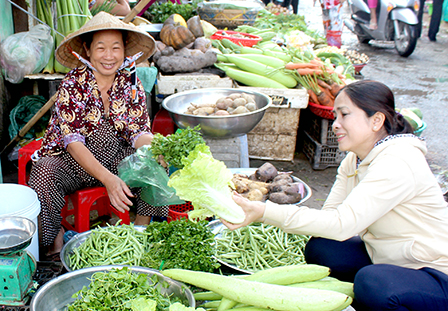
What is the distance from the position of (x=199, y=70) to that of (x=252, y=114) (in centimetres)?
144

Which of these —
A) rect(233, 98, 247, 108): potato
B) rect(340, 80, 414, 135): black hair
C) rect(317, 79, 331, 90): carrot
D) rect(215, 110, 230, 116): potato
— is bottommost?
rect(215, 110, 230, 116): potato

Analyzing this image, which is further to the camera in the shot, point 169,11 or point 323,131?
point 169,11

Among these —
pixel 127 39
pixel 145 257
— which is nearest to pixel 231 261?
pixel 145 257

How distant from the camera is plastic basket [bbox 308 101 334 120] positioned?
4.33 meters

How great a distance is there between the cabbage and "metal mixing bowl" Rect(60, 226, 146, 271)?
27.1 inches

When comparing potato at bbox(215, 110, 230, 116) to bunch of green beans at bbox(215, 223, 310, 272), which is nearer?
bunch of green beans at bbox(215, 223, 310, 272)

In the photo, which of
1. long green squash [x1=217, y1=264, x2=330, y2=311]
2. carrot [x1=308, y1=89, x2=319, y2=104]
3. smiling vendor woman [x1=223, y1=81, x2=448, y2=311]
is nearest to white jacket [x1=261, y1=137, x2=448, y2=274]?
smiling vendor woman [x1=223, y1=81, x2=448, y2=311]

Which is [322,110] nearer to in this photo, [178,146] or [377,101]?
[377,101]

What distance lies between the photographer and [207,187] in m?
1.95

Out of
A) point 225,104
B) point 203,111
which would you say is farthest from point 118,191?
point 225,104

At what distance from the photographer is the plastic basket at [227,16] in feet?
22.9

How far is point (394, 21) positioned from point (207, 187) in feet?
31.4

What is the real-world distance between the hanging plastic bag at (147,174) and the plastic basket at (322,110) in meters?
2.35

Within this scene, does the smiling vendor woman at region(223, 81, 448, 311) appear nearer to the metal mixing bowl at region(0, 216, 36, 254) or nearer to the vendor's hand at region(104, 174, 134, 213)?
the vendor's hand at region(104, 174, 134, 213)
